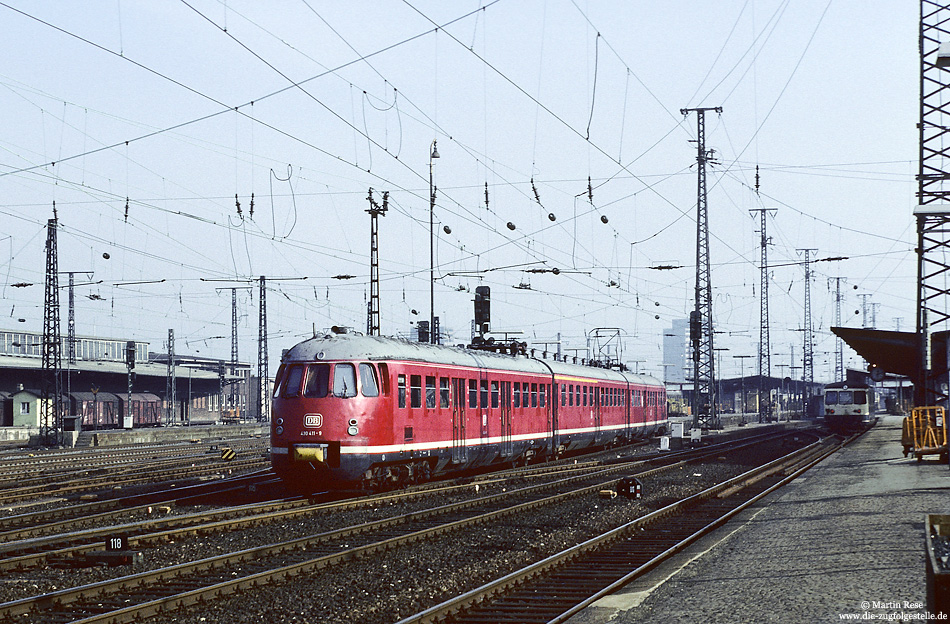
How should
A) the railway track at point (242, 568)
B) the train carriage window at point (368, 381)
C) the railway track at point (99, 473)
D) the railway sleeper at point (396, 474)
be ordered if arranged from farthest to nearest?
the railway track at point (99, 473) < the railway sleeper at point (396, 474) < the train carriage window at point (368, 381) < the railway track at point (242, 568)

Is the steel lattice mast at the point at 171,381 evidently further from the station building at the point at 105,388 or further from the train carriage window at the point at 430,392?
the train carriage window at the point at 430,392

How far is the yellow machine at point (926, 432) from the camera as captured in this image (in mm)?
27719

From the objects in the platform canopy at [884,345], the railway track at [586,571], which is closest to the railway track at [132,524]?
the railway track at [586,571]

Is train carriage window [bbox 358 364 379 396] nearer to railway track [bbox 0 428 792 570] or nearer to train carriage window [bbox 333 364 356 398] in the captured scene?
train carriage window [bbox 333 364 356 398]

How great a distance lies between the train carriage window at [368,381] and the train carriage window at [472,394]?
17.1ft

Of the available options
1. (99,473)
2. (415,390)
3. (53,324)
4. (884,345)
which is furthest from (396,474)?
(53,324)

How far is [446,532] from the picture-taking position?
15.8 metres

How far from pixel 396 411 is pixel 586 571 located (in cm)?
878

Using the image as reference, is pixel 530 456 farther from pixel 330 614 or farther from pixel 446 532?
pixel 330 614

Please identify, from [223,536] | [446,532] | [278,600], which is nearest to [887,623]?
[278,600]

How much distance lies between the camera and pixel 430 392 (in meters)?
22.9

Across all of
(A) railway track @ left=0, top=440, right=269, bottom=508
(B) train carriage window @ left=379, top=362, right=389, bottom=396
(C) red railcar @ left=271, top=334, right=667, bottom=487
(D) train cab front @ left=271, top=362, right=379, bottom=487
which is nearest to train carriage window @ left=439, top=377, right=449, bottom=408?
(C) red railcar @ left=271, top=334, right=667, bottom=487

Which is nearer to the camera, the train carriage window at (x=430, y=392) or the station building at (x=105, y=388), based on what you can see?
the train carriage window at (x=430, y=392)

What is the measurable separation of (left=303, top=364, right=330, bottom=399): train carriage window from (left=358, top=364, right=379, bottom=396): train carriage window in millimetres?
124
